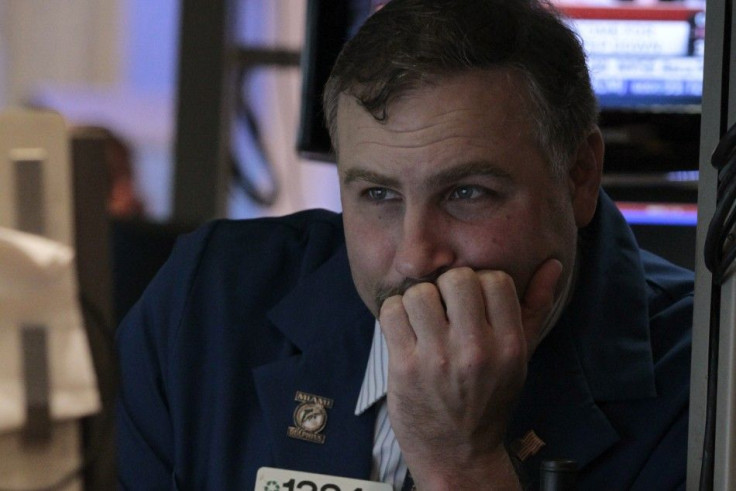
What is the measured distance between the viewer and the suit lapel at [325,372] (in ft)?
4.91

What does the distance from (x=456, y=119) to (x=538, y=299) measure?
25 cm

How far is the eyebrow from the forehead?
0.02 meters

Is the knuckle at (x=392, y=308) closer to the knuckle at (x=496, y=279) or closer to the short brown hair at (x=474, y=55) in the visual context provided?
the knuckle at (x=496, y=279)

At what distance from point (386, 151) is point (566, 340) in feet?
1.36

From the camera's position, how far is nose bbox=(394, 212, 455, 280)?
129 centimetres

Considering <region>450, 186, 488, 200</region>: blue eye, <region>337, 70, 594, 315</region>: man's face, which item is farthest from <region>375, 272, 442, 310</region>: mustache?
<region>450, 186, 488, 200</region>: blue eye

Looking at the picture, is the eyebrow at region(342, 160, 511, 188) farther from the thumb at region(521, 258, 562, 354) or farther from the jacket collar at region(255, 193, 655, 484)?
the jacket collar at region(255, 193, 655, 484)

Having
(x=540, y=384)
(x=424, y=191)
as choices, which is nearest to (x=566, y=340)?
(x=540, y=384)

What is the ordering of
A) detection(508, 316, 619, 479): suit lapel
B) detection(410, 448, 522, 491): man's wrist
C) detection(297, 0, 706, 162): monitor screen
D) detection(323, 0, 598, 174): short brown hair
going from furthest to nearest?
detection(297, 0, 706, 162): monitor screen
detection(508, 316, 619, 479): suit lapel
detection(323, 0, 598, 174): short brown hair
detection(410, 448, 522, 491): man's wrist

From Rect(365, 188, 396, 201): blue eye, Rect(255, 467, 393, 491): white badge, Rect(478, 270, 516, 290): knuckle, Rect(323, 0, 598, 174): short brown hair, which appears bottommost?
Rect(255, 467, 393, 491): white badge

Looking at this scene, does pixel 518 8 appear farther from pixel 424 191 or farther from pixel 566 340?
pixel 566 340

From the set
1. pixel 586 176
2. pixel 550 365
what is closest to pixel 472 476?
pixel 550 365

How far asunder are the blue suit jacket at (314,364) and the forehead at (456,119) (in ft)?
1.10

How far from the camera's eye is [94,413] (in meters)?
0.68
